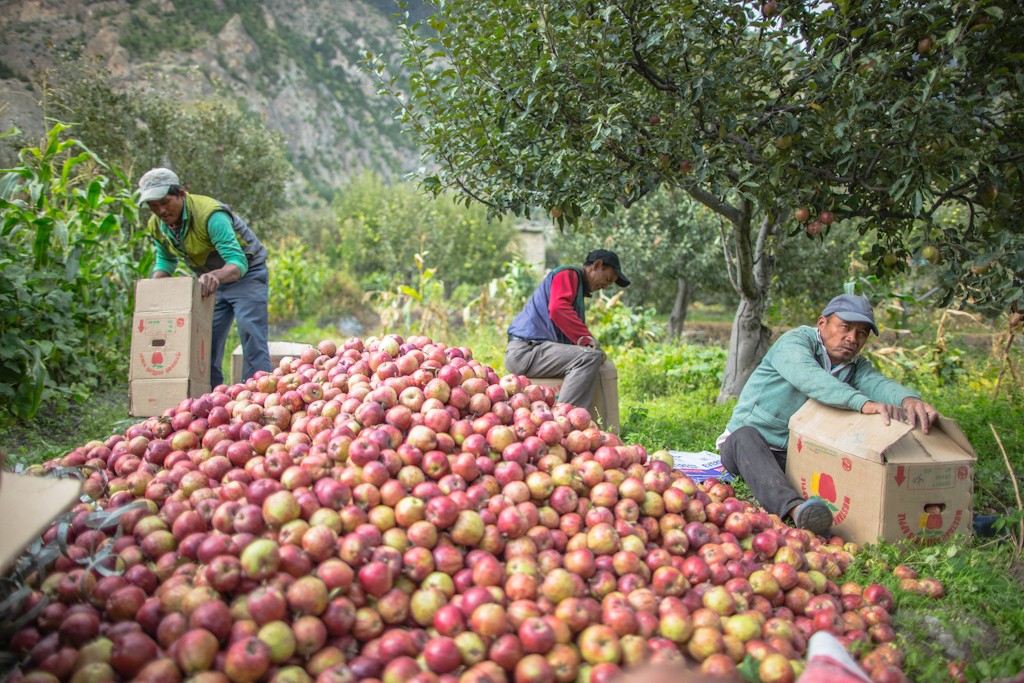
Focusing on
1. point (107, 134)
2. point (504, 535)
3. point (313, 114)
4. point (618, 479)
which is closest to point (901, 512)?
point (618, 479)

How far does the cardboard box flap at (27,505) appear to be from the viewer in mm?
1556

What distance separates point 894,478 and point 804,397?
835 millimetres

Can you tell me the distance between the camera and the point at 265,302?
507 cm

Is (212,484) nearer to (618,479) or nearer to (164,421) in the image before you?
(164,421)

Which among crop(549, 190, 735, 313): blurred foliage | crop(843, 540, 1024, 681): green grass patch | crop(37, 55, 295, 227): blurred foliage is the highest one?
crop(37, 55, 295, 227): blurred foliage

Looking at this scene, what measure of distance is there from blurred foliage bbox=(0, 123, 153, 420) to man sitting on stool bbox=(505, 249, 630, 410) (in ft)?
11.1

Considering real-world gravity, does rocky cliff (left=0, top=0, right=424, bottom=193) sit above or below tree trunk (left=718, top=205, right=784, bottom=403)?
above

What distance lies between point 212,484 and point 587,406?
107 inches

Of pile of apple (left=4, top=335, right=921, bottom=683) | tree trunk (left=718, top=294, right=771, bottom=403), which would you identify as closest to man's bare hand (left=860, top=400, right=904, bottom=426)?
pile of apple (left=4, top=335, right=921, bottom=683)

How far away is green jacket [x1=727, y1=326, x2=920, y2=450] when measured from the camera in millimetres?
3266

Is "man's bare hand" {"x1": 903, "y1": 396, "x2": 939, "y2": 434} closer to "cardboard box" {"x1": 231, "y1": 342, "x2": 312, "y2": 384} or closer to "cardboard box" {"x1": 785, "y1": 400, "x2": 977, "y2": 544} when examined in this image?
"cardboard box" {"x1": 785, "y1": 400, "x2": 977, "y2": 544}

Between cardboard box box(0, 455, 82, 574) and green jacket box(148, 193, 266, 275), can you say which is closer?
cardboard box box(0, 455, 82, 574)

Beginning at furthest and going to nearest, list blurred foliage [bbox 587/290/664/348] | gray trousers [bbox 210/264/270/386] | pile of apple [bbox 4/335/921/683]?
blurred foliage [bbox 587/290/664/348], gray trousers [bbox 210/264/270/386], pile of apple [bbox 4/335/921/683]

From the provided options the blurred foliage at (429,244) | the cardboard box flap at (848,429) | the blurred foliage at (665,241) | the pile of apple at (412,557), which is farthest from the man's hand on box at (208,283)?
A: the blurred foliage at (429,244)
